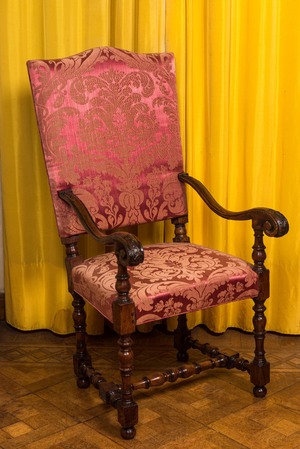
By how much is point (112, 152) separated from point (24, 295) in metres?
0.86

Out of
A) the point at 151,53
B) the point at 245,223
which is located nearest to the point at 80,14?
the point at 151,53

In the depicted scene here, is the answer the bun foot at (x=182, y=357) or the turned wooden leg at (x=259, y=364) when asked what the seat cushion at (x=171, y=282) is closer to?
the turned wooden leg at (x=259, y=364)

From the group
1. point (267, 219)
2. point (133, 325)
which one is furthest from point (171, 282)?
point (267, 219)

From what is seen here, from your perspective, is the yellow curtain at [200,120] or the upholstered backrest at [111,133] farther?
the yellow curtain at [200,120]

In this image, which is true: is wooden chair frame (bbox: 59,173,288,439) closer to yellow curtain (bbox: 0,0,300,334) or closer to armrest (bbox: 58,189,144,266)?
armrest (bbox: 58,189,144,266)

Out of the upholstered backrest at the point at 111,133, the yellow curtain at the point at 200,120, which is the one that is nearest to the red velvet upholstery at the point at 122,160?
the upholstered backrest at the point at 111,133

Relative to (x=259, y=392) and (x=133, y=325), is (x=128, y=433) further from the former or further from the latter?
Answer: (x=259, y=392)

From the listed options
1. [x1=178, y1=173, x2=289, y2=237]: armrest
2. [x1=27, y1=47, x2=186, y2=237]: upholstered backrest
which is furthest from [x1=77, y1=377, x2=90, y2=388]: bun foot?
[x1=178, y1=173, x2=289, y2=237]: armrest

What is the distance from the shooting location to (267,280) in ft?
8.18

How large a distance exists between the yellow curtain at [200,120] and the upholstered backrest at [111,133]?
0.93ft

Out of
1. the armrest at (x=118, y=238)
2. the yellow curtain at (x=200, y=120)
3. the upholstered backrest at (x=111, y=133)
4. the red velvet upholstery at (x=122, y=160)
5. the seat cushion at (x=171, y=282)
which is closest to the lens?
the armrest at (x=118, y=238)

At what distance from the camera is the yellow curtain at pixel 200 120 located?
2.88 m

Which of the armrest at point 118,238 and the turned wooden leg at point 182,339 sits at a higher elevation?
the armrest at point 118,238

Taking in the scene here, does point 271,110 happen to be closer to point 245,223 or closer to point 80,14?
point 245,223
